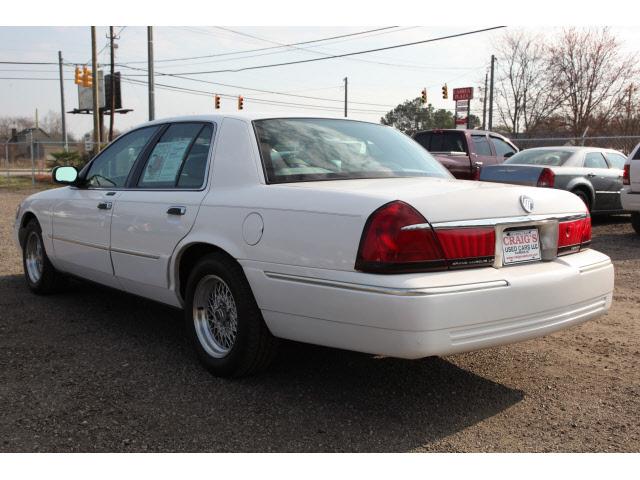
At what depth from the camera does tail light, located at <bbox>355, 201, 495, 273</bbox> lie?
297 centimetres

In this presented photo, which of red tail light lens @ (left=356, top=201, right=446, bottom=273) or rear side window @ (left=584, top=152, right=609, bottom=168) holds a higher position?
rear side window @ (left=584, top=152, right=609, bottom=168)

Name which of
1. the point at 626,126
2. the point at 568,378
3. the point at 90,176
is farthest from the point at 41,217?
the point at 626,126

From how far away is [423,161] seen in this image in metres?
4.33

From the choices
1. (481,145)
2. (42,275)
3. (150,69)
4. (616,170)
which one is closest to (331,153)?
(42,275)

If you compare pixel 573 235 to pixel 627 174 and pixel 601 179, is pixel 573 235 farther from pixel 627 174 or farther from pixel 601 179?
pixel 601 179

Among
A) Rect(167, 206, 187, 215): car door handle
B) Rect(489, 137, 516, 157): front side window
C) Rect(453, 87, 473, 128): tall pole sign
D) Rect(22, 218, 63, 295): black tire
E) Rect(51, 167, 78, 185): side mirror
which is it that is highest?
Rect(453, 87, 473, 128): tall pole sign

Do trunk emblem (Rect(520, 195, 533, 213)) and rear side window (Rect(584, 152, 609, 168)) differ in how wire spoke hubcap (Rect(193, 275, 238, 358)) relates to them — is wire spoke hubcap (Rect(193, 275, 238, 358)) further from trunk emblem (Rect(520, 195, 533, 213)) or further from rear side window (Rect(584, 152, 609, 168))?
rear side window (Rect(584, 152, 609, 168))

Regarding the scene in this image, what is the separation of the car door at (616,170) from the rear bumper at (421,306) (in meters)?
9.31

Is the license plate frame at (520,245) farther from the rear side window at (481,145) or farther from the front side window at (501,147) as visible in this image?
the front side window at (501,147)

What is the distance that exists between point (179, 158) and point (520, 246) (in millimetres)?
2278

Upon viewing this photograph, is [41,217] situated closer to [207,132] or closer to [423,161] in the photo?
[207,132]

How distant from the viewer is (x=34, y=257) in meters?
6.22

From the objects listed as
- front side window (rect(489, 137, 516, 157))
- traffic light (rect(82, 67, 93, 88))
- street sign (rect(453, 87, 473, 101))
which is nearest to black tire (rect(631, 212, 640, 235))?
front side window (rect(489, 137, 516, 157))

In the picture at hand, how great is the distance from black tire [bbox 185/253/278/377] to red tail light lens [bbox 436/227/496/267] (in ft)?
3.61
